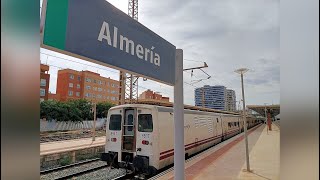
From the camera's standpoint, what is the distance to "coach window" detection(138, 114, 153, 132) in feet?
29.1

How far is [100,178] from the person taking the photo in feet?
29.7

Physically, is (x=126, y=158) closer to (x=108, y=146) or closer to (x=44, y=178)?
(x=108, y=146)

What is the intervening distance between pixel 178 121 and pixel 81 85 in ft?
214

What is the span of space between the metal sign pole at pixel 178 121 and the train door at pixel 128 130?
20.7ft

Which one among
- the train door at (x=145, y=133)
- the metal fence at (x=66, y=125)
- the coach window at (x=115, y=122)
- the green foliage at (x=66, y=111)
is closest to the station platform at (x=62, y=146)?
the coach window at (x=115, y=122)

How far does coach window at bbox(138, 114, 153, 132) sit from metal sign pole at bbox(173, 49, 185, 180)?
569 centimetres

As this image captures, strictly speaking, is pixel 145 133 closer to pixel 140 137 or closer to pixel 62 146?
pixel 140 137

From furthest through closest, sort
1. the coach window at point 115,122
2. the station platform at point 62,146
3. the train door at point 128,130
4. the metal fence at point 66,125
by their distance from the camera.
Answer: the metal fence at point 66,125 → the station platform at point 62,146 → the coach window at point 115,122 → the train door at point 128,130

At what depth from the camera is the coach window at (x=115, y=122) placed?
9852 millimetres

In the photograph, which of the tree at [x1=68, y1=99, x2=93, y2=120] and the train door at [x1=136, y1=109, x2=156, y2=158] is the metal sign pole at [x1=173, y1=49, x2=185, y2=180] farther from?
the tree at [x1=68, y1=99, x2=93, y2=120]

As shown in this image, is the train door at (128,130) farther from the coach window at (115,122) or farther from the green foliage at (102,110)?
the green foliage at (102,110)

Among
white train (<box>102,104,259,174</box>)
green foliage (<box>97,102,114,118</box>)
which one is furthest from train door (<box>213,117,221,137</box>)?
green foliage (<box>97,102,114,118</box>)

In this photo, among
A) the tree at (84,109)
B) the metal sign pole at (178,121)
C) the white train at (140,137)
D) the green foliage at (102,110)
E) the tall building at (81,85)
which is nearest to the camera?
the metal sign pole at (178,121)
